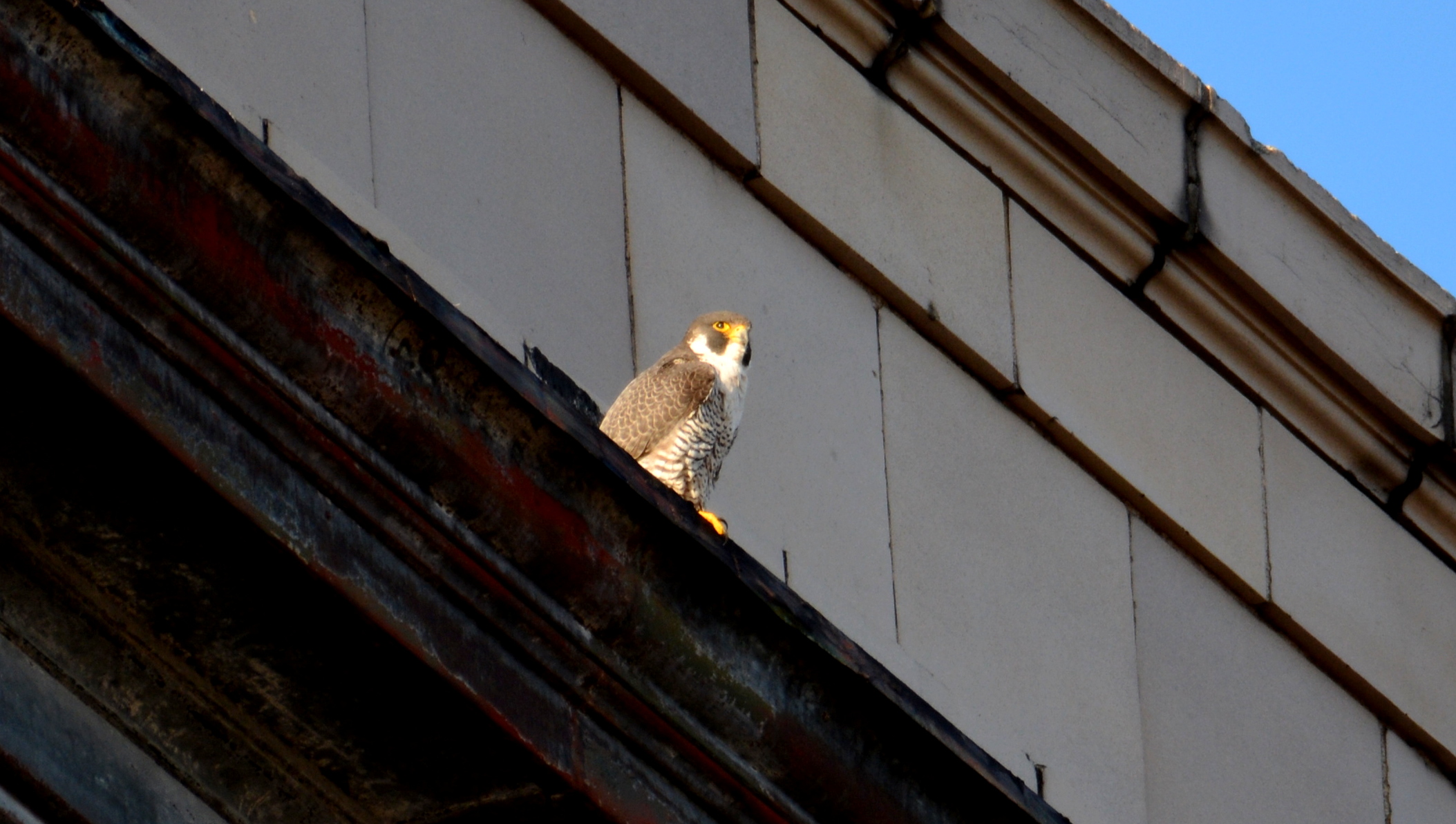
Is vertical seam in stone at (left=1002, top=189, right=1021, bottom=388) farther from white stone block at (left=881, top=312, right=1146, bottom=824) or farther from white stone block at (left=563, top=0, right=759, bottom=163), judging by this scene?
white stone block at (left=563, top=0, right=759, bottom=163)

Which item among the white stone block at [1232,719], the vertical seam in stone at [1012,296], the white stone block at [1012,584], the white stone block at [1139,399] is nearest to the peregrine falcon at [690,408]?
the white stone block at [1012,584]

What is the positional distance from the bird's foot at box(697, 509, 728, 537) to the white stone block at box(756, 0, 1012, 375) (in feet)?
3.79

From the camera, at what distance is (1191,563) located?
902 centimetres

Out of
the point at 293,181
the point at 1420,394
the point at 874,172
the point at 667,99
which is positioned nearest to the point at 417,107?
the point at 667,99

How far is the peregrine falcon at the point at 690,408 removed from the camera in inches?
304

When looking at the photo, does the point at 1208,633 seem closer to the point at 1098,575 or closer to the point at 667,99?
the point at 1098,575

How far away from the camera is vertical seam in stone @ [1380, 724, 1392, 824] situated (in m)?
9.23

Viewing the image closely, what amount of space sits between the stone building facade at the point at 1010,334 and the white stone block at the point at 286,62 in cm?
2

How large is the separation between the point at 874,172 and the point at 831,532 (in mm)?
1201

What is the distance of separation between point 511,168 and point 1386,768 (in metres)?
3.72

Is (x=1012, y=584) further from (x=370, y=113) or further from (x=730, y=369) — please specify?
(x=370, y=113)

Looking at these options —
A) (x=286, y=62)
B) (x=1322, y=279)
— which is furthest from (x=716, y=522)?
(x=1322, y=279)

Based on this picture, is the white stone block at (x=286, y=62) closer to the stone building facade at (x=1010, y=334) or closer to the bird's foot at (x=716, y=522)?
the stone building facade at (x=1010, y=334)

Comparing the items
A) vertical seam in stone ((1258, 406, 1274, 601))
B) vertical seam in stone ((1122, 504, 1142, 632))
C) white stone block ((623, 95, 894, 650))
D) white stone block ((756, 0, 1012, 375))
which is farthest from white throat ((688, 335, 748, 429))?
vertical seam in stone ((1258, 406, 1274, 601))
